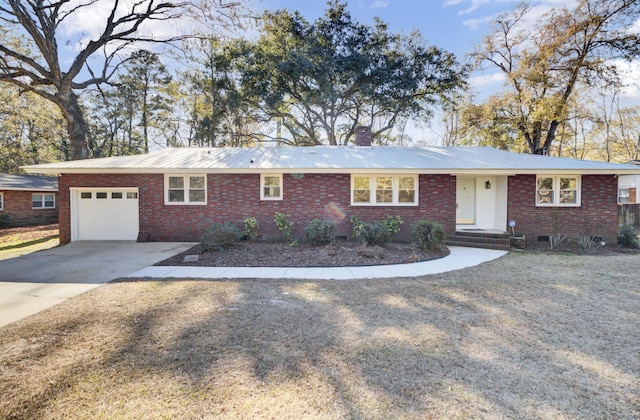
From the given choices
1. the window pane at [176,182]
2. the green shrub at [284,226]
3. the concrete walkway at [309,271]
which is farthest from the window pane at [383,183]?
the window pane at [176,182]

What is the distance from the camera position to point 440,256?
8.31m

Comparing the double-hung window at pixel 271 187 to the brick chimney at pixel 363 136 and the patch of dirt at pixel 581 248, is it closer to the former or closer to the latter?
the brick chimney at pixel 363 136

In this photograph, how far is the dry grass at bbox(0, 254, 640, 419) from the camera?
237 cm

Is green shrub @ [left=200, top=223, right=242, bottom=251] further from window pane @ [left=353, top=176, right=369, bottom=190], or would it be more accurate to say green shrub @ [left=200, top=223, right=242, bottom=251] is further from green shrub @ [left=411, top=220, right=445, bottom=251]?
green shrub @ [left=411, top=220, right=445, bottom=251]

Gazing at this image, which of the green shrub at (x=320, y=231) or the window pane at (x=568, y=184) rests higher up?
the window pane at (x=568, y=184)

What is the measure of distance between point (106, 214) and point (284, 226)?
6.76 metres

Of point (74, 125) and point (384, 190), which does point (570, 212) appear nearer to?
point (384, 190)

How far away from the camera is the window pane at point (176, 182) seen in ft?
35.3

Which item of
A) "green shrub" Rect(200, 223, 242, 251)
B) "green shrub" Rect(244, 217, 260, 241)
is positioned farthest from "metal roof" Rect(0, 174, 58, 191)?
"green shrub" Rect(200, 223, 242, 251)

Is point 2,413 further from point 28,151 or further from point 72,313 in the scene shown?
point 28,151

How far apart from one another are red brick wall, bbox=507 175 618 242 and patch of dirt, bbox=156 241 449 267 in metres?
4.17

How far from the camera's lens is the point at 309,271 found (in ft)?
22.5

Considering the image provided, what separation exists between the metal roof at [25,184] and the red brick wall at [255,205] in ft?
36.3

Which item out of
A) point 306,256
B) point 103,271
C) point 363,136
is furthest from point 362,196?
point 103,271
